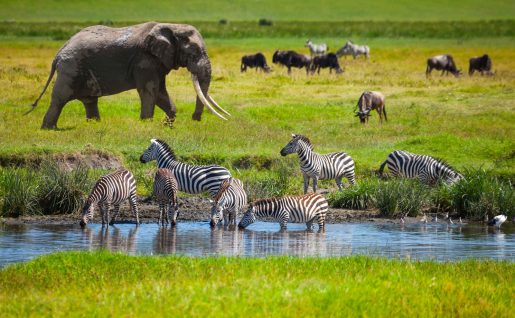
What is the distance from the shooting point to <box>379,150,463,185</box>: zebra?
22.8 m

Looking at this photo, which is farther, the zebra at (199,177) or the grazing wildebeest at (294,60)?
the grazing wildebeest at (294,60)

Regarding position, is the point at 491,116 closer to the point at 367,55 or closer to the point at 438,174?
the point at 438,174

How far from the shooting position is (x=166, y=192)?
63.3 feet

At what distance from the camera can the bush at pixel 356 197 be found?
21281 mm

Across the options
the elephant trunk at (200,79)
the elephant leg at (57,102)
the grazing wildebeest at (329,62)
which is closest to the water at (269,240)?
the elephant leg at (57,102)

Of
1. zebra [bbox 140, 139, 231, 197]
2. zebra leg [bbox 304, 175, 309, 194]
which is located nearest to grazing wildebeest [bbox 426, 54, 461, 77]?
zebra leg [bbox 304, 175, 309, 194]

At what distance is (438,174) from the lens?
2275 cm

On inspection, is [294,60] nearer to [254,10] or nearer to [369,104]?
[369,104]

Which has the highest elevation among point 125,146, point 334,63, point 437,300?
point 334,63

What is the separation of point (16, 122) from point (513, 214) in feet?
42.7

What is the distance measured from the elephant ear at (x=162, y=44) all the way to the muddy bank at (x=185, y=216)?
25.5 feet

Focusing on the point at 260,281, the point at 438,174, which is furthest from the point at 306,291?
the point at 438,174

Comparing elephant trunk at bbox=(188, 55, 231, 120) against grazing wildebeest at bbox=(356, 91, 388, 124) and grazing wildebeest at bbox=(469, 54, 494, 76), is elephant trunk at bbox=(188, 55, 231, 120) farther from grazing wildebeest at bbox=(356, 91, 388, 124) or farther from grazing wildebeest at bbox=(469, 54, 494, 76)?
grazing wildebeest at bbox=(469, 54, 494, 76)

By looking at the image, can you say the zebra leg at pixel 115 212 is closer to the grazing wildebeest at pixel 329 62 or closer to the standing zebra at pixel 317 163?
the standing zebra at pixel 317 163
